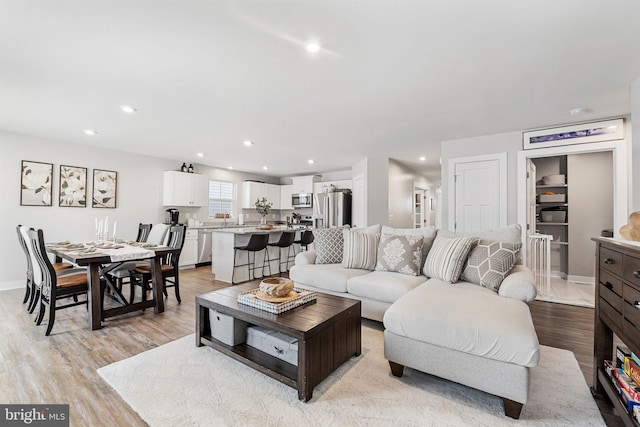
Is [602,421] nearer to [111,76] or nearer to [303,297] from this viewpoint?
[303,297]

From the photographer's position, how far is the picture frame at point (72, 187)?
186 inches

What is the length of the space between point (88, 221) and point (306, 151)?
4.08m

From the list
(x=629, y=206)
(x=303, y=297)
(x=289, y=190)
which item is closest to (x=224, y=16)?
(x=303, y=297)

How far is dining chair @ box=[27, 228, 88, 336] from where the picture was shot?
8.55 ft

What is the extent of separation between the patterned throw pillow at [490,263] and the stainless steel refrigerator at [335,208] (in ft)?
14.6

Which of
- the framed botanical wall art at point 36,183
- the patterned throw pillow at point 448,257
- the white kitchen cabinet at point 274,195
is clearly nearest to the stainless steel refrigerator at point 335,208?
the white kitchen cabinet at point 274,195

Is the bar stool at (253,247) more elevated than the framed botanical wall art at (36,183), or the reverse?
the framed botanical wall art at (36,183)

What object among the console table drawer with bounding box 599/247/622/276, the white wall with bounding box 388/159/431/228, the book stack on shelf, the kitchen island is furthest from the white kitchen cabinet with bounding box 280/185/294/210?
the book stack on shelf

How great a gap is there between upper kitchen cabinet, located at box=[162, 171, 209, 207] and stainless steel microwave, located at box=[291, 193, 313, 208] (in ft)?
8.22

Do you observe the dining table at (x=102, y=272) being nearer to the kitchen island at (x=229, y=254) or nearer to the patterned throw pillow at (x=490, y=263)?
the kitchen island at (x=229, y=254)

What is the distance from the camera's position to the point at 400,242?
3070 millimetres

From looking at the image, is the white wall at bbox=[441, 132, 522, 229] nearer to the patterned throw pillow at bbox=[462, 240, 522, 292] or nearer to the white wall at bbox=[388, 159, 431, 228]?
the white wall at bbox=[388, 159, 431, 228]


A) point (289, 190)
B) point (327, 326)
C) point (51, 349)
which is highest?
point (289, 190)

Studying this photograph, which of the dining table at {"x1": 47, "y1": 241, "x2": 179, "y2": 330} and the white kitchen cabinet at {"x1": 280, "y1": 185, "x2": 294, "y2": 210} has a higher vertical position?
the white kitchen cabinet at {"x1": 280, "y1": 185, "x2": 294, "y2": 210}
